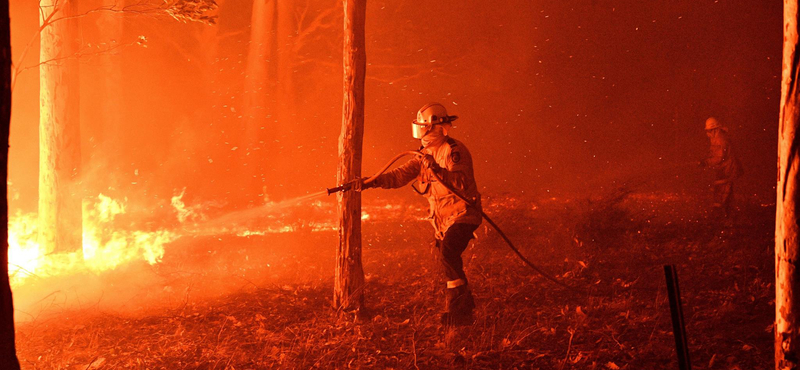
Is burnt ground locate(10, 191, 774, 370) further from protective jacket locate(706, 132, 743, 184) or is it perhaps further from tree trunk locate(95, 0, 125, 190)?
tree trunk locate(95, 0, 125, 190)

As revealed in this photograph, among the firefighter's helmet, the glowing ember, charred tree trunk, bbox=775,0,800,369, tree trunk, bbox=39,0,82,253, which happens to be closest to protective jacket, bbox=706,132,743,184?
the firefighter's helmet

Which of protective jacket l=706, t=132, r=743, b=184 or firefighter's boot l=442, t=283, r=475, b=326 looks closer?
firefighter's boot l=442, t=283, r=475, b=326

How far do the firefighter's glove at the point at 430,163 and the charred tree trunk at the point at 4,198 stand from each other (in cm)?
390

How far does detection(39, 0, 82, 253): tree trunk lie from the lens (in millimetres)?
9781

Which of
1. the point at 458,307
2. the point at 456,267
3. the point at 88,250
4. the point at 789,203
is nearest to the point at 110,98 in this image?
the point at 88,250

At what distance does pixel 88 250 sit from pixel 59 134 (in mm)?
2432

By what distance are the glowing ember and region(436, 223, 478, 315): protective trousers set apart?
5707 millimetres

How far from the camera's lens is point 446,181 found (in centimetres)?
619

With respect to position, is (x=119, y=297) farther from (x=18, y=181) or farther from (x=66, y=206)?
(x=18, y=181)

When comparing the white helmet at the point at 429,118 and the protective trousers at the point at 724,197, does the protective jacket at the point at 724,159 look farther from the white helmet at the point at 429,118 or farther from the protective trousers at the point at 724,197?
the white helmet at the point at 429,118

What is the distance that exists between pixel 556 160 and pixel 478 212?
1771cm

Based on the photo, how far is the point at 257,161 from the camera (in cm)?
1905

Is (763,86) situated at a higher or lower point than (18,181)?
higher

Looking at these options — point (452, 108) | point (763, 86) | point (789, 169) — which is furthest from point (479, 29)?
point (789, 169)
